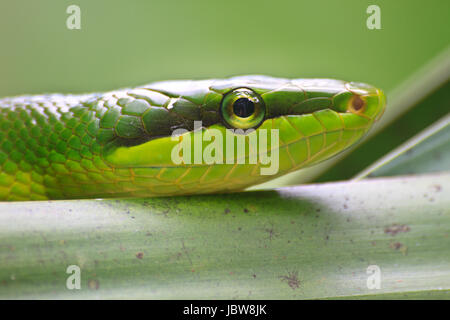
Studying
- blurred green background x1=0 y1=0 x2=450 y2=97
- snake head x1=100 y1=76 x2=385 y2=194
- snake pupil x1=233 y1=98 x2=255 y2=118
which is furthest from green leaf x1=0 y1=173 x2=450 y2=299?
blurred green background x1=0 y1=0 x2=450 y2=97

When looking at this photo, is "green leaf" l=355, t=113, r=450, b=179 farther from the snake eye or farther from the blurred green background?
the blurred green background

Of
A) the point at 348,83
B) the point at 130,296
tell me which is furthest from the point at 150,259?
the point at 348,83

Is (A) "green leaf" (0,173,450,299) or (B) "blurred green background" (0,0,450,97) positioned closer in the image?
(A) "green leaf" (0,173,450,299)

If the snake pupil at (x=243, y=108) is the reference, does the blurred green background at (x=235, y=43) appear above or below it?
above

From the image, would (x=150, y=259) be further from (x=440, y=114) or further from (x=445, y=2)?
(x=445, y=2)

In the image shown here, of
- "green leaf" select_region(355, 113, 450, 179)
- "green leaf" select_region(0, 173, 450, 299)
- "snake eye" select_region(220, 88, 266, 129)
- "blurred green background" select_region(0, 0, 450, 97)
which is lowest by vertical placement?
"green leaf" select_region(0, 173, 450, 299)

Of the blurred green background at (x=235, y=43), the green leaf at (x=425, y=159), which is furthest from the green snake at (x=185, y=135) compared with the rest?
the blurred green background at (x=235, y=43)

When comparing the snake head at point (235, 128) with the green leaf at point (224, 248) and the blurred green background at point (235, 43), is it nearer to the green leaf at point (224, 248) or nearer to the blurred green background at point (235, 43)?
the green leaf at point (224, 248)

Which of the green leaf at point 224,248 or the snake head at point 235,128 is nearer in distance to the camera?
the green leaf at point 224,248
